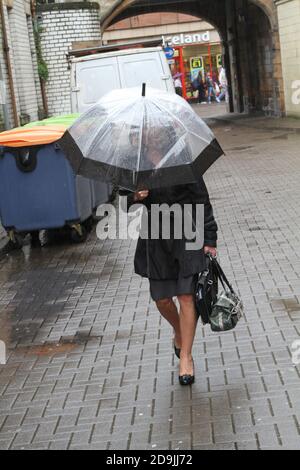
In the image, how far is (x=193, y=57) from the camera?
49.8 m

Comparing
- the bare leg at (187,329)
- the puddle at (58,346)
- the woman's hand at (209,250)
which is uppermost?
the woman's hand at (209,250)

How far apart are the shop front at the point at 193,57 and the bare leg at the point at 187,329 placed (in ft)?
140

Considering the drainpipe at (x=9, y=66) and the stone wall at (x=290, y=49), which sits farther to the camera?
the stone wall at (x=290, y=49)

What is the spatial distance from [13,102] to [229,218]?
32.2ft

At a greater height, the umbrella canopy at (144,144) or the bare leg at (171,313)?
the umbrella canopy at (144,144)

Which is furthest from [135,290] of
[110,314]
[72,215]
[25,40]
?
[25,40]

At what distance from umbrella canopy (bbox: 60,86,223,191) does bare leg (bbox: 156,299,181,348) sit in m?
0.81

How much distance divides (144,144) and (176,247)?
2.21 feet

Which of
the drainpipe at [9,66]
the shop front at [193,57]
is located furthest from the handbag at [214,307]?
the shop front at [193,57]

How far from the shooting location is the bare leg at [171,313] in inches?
217

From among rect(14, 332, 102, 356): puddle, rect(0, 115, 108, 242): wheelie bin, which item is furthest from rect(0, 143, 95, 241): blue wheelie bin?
rect(14, 332, 102, 356): puddle

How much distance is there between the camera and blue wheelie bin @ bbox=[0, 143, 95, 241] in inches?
409

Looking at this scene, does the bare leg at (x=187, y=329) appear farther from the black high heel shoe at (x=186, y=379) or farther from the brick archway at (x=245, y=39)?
the brick archway at (x=245, y=39)

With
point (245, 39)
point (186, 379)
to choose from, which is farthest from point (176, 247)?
point (245, 39)
